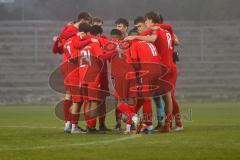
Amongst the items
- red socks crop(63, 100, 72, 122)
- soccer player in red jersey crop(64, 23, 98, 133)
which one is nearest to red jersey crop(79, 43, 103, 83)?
soccer player in red jersey crop(64, 23, 98, 133)

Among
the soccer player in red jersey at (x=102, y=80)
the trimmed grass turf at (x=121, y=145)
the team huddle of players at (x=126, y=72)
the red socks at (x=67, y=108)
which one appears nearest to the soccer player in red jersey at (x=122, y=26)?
the team huddle of players at (x=126, y=72)

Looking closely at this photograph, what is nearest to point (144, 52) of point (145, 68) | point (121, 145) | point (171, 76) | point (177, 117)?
point (145, 68)

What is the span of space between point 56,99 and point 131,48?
15.5m

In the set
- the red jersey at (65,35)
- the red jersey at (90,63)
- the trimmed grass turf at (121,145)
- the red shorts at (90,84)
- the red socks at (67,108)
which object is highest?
the red jersey at (65,35)

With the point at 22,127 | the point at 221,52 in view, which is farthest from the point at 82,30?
the point at 221,52

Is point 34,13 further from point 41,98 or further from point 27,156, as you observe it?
point 27,156

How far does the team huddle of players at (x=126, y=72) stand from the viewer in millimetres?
12852

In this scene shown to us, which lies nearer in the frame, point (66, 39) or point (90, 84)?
point (90, 84)

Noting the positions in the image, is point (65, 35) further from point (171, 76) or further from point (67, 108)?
point (171, 76)

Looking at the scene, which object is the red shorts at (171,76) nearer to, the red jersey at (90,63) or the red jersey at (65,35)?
the red jersey at (90,63)

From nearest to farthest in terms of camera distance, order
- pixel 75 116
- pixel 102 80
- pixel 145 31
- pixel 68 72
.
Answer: pixel 145 31
pixel 75 116
pixel 102 80
pixel 68 72

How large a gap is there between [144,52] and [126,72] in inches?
19.9

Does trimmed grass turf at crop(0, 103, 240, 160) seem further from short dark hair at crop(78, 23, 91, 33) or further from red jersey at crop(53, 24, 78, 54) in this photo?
short dark hair at crop(78, 23, 91, 33)

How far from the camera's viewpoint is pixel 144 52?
504 inches
